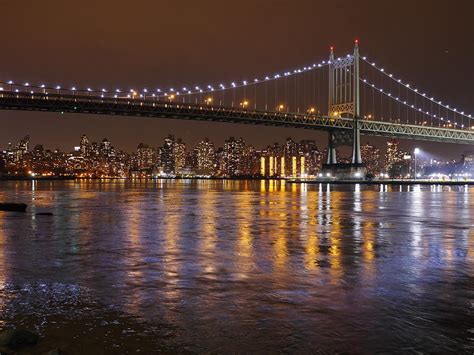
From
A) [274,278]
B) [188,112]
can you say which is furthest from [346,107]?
[274,278]

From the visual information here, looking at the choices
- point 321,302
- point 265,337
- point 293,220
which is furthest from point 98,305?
point 293,220

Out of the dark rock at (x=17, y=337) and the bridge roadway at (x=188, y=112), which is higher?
the bridge roadway at (x=188, y=112)

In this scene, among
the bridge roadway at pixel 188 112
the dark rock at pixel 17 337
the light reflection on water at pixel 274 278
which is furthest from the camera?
the bridge roadway at pixel 188 112

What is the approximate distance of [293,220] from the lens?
23531 mm

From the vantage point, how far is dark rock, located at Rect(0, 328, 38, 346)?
6.24 m

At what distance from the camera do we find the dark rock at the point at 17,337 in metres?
6.24

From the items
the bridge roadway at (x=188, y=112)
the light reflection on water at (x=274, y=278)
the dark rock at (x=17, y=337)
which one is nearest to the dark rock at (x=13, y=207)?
the light reflection on water at (x=274, y=278)

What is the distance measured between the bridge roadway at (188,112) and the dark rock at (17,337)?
73.5 metres

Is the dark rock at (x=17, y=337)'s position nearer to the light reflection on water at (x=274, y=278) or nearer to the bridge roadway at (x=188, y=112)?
the light reflection on water at (x=274, y=278)

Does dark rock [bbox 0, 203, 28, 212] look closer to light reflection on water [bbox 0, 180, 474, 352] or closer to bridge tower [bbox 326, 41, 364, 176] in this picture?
light reflection on water [bbox 0, 180, 474, 352]

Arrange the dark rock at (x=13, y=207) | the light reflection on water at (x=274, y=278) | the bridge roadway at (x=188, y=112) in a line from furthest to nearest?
the bridge roadway at (x=188, y=112), the dark rock at (x=13, y=207), the light reflection on water at (x=274, y=278)

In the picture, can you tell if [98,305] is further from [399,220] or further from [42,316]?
[399,220]

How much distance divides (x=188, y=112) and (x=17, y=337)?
7867 cm

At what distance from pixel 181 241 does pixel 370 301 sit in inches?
338
